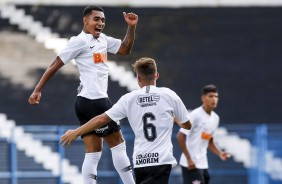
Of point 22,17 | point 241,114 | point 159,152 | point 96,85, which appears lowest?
point 159,152

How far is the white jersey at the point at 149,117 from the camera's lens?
23.1ft

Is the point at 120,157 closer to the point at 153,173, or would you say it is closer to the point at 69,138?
the point at 153,173

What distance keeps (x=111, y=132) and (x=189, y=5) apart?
903 cm

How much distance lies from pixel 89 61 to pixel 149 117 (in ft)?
3.13

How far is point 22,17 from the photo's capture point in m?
16.0

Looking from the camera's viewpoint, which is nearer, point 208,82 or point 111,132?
point 111,132

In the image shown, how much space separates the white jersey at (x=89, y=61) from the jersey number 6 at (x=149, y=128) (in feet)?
2.55

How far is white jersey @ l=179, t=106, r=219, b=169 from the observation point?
11.3m

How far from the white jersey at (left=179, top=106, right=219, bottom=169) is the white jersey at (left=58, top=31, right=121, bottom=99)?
12.2 feet

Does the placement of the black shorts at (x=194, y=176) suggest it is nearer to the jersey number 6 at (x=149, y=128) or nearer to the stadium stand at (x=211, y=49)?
the jersey number 6 at (x=149, y=128)

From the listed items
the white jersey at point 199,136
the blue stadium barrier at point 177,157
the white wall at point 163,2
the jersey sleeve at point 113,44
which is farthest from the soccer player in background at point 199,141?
the white wall at point 163,2

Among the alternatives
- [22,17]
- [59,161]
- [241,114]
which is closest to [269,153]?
[241,114]

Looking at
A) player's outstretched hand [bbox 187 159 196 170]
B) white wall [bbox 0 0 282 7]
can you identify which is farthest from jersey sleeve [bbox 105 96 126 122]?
white wall [bbox 0 0 282 7]

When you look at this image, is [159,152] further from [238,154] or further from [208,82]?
[208,82]
